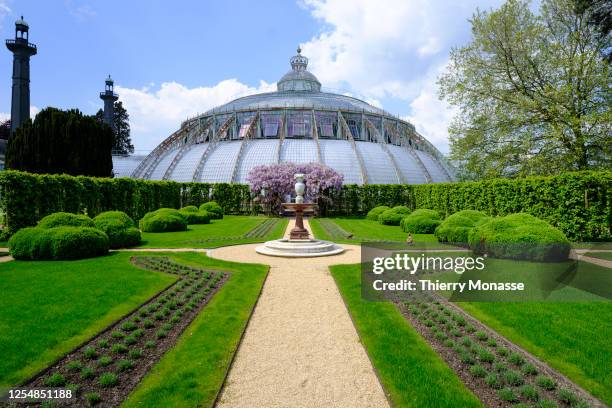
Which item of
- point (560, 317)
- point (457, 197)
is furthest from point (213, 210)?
point (560, 317)

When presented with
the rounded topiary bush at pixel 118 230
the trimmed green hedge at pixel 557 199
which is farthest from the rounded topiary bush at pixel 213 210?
the trimmed green hedge at pixel 557 199

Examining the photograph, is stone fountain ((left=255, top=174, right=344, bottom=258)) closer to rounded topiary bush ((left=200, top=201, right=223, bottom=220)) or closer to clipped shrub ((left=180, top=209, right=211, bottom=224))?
clipped shrub ((left=180, top=209, right=211, bottom=224))

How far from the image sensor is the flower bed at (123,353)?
185 inches

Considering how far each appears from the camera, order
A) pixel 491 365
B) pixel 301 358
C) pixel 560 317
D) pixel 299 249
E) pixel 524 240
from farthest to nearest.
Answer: pixel 299 249 → pixel 524 240 → pixel 560 317 → pixel 301 358 → pixel 491 365

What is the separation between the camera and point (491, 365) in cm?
538

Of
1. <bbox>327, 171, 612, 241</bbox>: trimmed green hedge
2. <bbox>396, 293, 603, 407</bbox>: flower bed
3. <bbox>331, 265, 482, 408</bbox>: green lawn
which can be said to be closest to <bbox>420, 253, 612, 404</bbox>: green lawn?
<bbox>396, 293, 603, 407</bbox>: flower bed

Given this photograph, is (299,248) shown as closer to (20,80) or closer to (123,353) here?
(123,353)

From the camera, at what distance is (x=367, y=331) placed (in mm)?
6742

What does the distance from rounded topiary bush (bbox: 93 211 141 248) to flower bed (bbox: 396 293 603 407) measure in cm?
1399

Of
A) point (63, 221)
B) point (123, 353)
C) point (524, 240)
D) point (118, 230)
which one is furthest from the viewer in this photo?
point (118, 230)

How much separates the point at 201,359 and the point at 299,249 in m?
9.96

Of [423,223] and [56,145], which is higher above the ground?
[56,145]

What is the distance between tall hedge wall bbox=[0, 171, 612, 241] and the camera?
18.4 m

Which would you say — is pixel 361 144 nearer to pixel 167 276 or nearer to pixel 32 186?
pixel 32 186
